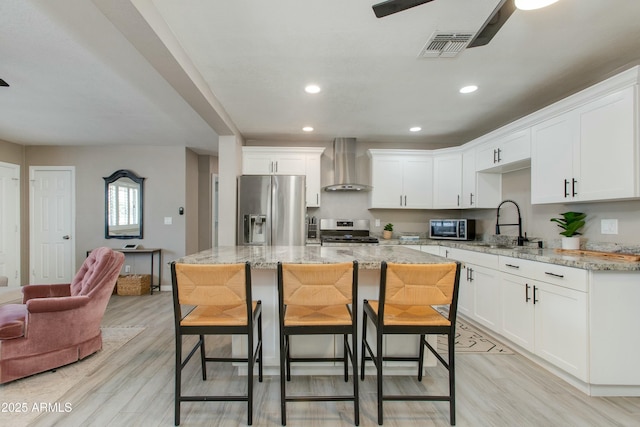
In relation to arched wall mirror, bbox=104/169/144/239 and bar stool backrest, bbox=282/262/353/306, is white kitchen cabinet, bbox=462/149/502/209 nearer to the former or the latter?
bar stool backrest, bbox=282/262/353/306

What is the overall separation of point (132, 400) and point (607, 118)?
13.0ft

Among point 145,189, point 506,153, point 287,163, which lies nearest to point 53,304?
point 287,163

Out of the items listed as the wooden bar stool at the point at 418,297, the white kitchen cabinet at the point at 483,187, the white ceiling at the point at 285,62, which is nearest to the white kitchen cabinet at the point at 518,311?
the wooden bar stool at the point at 418,297

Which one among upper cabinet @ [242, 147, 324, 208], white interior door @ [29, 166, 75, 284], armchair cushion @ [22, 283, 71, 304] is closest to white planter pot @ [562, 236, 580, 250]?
upper cabinet @ [242, 147, 324, 208]

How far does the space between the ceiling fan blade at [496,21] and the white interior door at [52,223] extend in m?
6.11

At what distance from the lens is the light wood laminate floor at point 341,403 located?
169cm

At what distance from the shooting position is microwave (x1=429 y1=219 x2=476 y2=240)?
3.93m

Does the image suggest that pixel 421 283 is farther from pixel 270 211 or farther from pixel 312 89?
pixel 270 211

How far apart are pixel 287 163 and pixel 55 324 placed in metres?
3.08

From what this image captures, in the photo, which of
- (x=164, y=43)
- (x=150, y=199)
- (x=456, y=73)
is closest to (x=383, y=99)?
(x=456, y=73)

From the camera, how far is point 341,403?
184cm

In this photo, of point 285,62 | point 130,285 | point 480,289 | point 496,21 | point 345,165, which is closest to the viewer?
point 496,21

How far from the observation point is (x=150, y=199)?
4.94 m

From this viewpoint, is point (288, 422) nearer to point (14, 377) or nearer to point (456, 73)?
point (14, 377)
